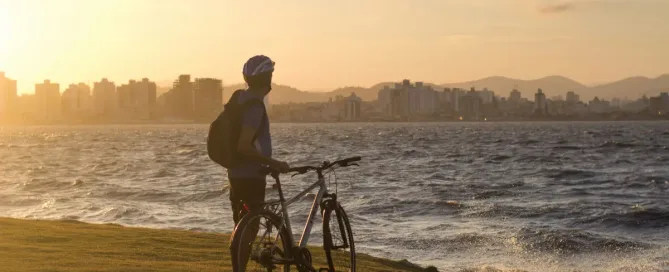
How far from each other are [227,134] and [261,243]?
93 cm

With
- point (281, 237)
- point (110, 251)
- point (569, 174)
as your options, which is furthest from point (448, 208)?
point (569, 174)

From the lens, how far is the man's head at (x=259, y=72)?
→ 6.50m

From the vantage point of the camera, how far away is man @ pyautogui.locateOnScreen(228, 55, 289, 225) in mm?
6359

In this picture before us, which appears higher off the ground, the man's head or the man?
the man's head

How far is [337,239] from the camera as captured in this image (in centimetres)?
735

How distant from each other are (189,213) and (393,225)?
240 inches

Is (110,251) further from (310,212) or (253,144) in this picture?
(253,144)

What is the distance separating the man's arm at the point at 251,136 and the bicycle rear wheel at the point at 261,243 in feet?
1.39

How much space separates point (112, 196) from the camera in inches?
1142

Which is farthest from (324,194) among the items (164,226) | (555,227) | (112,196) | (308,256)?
(112,196)

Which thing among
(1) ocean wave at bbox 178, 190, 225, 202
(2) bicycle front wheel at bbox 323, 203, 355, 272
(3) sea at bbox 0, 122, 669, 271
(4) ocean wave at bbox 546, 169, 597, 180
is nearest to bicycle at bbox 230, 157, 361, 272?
(2) bicycle front wheel at bbox 323, 203, 355, 272

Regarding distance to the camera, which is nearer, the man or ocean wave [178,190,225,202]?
the man

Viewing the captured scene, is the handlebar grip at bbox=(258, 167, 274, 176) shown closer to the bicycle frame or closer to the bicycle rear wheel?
the bicycle frame

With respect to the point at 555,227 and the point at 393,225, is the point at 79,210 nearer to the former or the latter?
the point at 393,225
